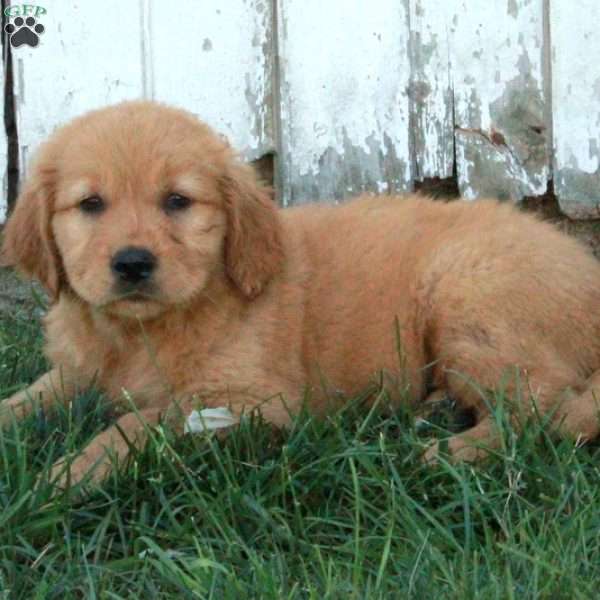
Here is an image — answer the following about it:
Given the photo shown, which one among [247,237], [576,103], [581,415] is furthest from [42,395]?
[576,103]

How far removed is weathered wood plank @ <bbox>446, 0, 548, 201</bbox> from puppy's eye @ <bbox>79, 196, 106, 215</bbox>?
161 cm

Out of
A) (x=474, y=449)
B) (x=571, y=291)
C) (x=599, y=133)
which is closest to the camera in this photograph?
(x=474, y=449)

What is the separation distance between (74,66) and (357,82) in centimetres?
103

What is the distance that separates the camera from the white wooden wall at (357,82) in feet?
14.5

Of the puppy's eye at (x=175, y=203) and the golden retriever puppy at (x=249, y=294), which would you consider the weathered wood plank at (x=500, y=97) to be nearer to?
the golden retriever puppy at (x=249, y=294)

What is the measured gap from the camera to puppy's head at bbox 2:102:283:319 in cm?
323

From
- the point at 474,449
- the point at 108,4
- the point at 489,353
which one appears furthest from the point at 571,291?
the point at 108,4

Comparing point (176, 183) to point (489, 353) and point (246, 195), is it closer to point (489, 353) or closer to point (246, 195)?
point (246, 195)

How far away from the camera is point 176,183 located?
334 cm

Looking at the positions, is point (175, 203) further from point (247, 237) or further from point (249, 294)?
point (249, 294)

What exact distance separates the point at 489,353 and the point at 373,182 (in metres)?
1.25

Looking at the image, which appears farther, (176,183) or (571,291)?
(571,291)

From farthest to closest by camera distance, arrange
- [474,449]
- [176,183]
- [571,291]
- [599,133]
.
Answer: [599,133] < [571,291] < [176,183] < [474,449]

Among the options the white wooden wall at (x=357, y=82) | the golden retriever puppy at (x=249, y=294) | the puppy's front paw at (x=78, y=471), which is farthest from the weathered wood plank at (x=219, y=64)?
the puppy's front paw at (x=78, y=471)
